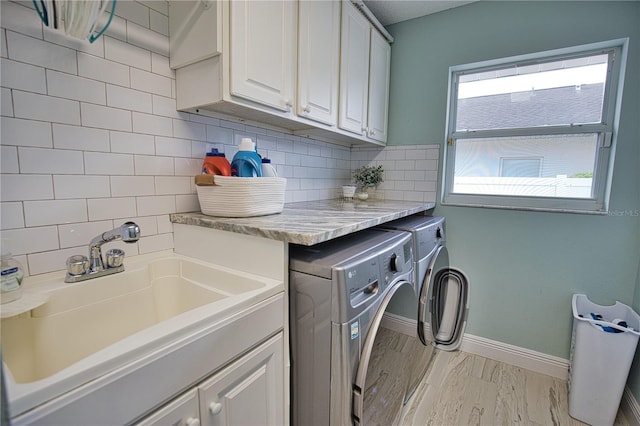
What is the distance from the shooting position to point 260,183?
115 cm

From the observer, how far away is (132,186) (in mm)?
1145

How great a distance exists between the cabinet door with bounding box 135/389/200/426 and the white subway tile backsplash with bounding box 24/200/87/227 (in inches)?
28.7

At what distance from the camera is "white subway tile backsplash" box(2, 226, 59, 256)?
882mm

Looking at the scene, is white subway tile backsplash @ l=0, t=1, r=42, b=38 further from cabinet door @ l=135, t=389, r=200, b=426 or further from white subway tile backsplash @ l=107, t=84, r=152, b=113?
cabinet door @ l=135, t=389, r=200, b=426

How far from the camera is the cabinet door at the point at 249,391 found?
744 millimetres

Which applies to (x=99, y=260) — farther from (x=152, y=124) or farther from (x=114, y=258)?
(x=152, y=124)

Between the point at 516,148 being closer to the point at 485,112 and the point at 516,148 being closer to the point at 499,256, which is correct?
the point at 485,112

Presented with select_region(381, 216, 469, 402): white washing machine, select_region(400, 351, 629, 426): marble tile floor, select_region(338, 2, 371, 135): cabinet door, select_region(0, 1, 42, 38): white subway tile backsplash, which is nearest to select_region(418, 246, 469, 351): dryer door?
select_region(381, 216, 469, 402): white washing machine

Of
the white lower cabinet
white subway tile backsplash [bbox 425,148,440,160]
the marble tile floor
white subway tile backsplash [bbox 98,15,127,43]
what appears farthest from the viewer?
white subway tile backsplash [bbox 425,148,440,160]

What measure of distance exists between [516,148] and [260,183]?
5.63ft

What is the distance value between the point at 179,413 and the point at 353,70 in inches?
70.5

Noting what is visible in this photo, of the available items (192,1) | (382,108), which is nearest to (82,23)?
(192,1)

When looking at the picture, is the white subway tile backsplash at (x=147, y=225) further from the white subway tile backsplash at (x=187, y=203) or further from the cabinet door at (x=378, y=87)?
the cabinet door at (x=378, y=87)

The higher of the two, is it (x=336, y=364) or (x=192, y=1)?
(x=192, y=1)
